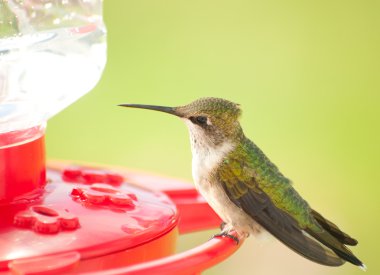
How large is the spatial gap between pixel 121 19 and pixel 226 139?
3592 mm

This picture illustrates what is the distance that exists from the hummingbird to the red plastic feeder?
0.23m

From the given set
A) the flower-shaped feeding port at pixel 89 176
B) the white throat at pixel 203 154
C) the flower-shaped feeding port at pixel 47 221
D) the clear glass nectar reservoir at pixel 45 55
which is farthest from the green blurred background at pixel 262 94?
the flower-shaped feeding port at pixel 47 221

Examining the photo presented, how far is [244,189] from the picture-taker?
12.1 feet

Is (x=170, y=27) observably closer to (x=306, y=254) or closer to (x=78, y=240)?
(x=306, y=254)

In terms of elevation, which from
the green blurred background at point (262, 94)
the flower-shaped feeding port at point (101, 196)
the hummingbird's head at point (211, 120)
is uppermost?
the hummingbird's head at point (211, 120)

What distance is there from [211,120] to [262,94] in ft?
10.6

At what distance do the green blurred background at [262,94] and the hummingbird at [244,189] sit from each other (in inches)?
81.7

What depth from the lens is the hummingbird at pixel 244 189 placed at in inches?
140

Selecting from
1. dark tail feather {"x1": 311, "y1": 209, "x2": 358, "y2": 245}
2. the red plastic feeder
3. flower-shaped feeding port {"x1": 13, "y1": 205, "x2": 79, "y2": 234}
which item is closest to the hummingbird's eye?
the red plastic feeder

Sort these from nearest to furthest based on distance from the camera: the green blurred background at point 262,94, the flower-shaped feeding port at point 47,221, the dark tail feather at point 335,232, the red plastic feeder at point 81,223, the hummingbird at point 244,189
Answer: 1. the red plastic feeder at point 81,223
2. the flower-shaped feeding port at point 47,221
3. the hummingbird at point 244,189
4. the dark tail feather at point 335,232
5. the green blurred background at point 262,94

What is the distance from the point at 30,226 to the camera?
281 centimetres

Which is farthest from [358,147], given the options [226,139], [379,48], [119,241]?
[119,241]

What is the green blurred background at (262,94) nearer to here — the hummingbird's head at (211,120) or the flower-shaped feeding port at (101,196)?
the hummingbird's head at (211,120)

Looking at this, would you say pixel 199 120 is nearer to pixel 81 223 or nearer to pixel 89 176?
pixel 89 176
